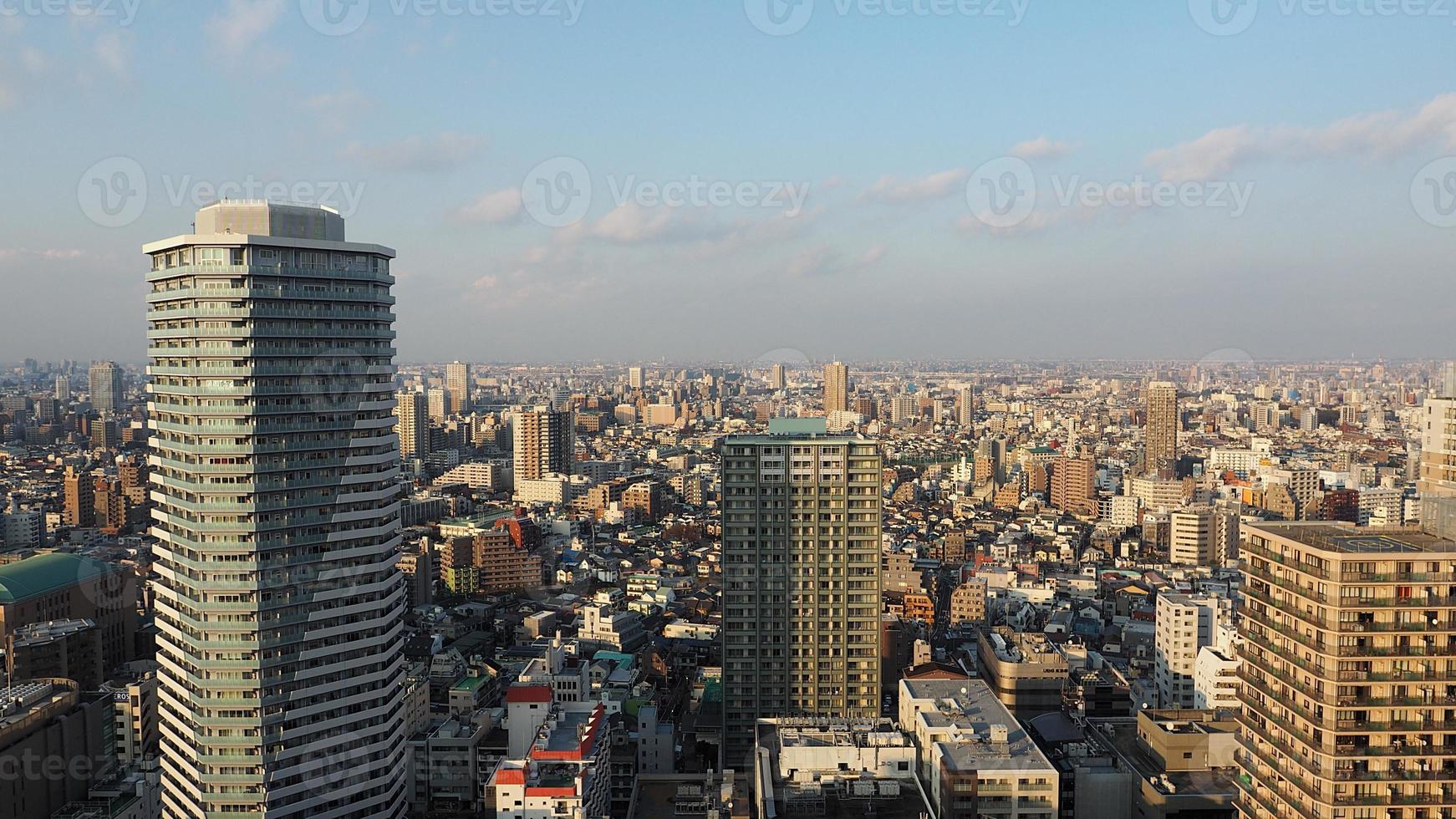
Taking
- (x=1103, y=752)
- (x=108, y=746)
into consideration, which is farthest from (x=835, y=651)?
(x=108, y=746)

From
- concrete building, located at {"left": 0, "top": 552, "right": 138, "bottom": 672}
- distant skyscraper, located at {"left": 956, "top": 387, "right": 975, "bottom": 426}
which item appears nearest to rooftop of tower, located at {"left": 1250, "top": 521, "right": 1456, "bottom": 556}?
concrete building, located at {"left": 0, "top": 552, "right": 138, "bottom": 672}

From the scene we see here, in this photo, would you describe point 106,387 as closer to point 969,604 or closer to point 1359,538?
point 969,604

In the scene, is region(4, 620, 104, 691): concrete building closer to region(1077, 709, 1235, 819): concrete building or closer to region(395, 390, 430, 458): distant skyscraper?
region(1077, 709, 1235, 819): concrete building

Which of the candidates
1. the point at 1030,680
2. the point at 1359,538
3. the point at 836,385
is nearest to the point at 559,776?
the point at 1030,680

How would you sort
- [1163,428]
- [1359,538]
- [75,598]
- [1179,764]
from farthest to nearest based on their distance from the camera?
[1163,428]
[75,598]
[1179,764]
[1359,538]

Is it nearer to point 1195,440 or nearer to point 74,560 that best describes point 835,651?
point 74,560
